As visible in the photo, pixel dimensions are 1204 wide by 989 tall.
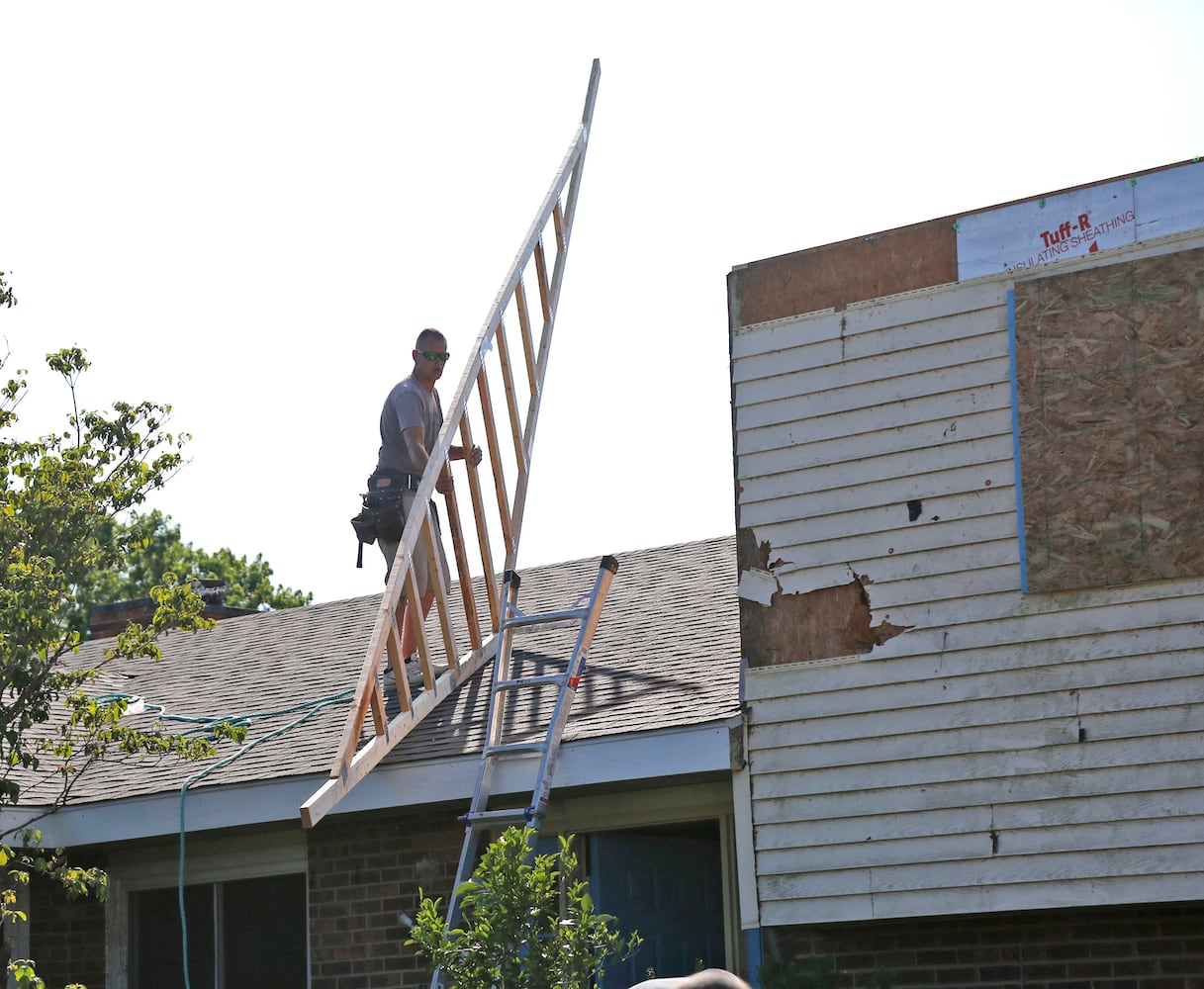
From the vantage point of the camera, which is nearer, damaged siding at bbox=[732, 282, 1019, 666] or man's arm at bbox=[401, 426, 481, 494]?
damaged siding at bbox=[732, 282, 1019, 666]

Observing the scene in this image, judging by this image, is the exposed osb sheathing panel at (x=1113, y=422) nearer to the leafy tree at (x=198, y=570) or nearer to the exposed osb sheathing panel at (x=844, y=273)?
the exposed osb sheathing panel at (x=844, y=273)

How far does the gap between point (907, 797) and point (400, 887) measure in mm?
3107

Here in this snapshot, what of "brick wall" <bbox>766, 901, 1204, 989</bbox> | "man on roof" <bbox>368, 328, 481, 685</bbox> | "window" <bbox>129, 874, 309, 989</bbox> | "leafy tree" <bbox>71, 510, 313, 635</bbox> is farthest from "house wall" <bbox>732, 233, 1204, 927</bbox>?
"leafy tree" <bbox>71, 510, 313, 635</bbox>

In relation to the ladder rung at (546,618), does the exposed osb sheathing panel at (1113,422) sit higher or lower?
higher

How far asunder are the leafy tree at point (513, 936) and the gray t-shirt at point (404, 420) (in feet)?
11.5

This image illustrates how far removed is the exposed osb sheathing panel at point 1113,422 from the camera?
6973 mm

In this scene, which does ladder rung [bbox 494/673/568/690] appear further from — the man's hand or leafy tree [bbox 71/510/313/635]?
leafy tree [bbox 71/510/313/635]

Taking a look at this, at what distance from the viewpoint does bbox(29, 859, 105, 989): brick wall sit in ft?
32.6

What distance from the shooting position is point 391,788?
8414 mm

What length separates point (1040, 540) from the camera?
23.8 ft

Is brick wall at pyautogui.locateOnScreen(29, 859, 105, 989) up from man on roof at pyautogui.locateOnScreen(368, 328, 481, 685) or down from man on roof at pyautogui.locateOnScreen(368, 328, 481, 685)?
down

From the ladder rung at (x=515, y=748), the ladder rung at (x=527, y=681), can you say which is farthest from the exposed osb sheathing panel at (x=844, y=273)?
the ladder rung at (x=515, y=748)

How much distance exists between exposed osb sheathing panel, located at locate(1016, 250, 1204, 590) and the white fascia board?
190 cm

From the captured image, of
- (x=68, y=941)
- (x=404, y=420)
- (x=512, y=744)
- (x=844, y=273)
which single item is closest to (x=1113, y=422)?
(x=844, y=273)
